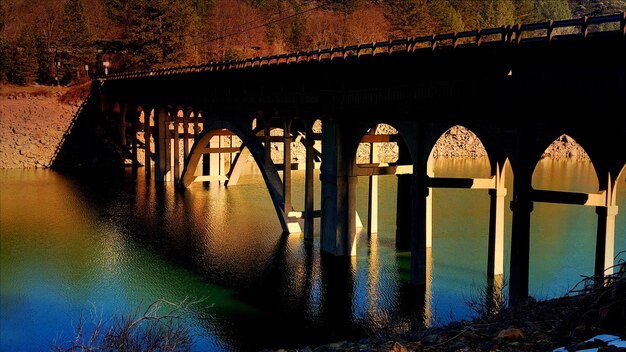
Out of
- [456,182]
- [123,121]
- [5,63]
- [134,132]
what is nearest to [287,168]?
[456,182]

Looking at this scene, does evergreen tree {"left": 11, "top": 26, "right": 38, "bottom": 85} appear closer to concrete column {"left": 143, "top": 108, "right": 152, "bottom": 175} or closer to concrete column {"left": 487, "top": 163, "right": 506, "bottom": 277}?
concrete column {"left": 143, "top": 108, "right": 152, "bottom": 175}

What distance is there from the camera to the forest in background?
78625 millimetres

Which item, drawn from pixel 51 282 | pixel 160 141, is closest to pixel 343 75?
pixel 51 282

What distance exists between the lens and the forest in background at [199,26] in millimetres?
78625

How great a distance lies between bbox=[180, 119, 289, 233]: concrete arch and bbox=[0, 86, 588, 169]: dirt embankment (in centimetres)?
1687

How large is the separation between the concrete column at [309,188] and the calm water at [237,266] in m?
0.75

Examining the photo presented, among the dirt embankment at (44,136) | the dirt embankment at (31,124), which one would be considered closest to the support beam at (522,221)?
the dirt embankment at (44,136)

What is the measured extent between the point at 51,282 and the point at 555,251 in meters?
20.0

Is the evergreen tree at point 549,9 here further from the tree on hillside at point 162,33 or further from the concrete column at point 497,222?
the concrete column at point 497,222

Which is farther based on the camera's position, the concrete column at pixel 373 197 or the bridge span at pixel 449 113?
the concrete column at pixel 373 197

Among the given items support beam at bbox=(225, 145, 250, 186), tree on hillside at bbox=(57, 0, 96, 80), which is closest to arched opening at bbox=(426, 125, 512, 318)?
support beam at bbox=(225, 145, 250, 186)

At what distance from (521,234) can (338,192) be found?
9.66m

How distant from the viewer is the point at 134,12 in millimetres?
82125

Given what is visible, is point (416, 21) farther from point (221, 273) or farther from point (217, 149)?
point (221, 273)
